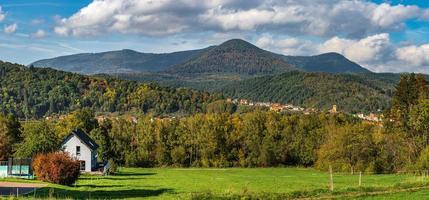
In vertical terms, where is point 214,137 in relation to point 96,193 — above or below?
above

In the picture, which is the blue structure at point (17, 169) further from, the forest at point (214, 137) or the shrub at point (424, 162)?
the shrub at point (424, 162)

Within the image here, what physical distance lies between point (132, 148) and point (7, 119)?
2395 centimetres

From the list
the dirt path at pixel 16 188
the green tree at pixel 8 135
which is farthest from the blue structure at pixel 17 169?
the green tree at pixel 8 135

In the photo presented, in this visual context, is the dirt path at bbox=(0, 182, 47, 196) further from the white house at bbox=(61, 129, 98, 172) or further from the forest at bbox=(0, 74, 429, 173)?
the forest at bbox=(0, 74, 429, 173)

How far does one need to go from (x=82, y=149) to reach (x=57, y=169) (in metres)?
35.2

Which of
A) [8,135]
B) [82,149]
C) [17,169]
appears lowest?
[17,169]

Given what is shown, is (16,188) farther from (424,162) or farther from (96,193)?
(424,162)

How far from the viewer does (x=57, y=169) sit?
44.9 meters

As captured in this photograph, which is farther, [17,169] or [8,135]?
[8,135]

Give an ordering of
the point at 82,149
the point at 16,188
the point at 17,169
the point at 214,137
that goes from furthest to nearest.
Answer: the point at 214,137, the point at 82,149, the point at 17,169, the point at 16,188

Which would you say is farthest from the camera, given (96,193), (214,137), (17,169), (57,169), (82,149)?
(214,137)

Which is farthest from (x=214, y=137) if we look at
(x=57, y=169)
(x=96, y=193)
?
(x=96, y=193)

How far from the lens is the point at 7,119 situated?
94375 millimetres

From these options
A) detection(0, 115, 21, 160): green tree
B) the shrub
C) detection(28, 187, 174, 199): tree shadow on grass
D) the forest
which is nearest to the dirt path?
detection(28, 187, 174, 199): tree shadow on grass
